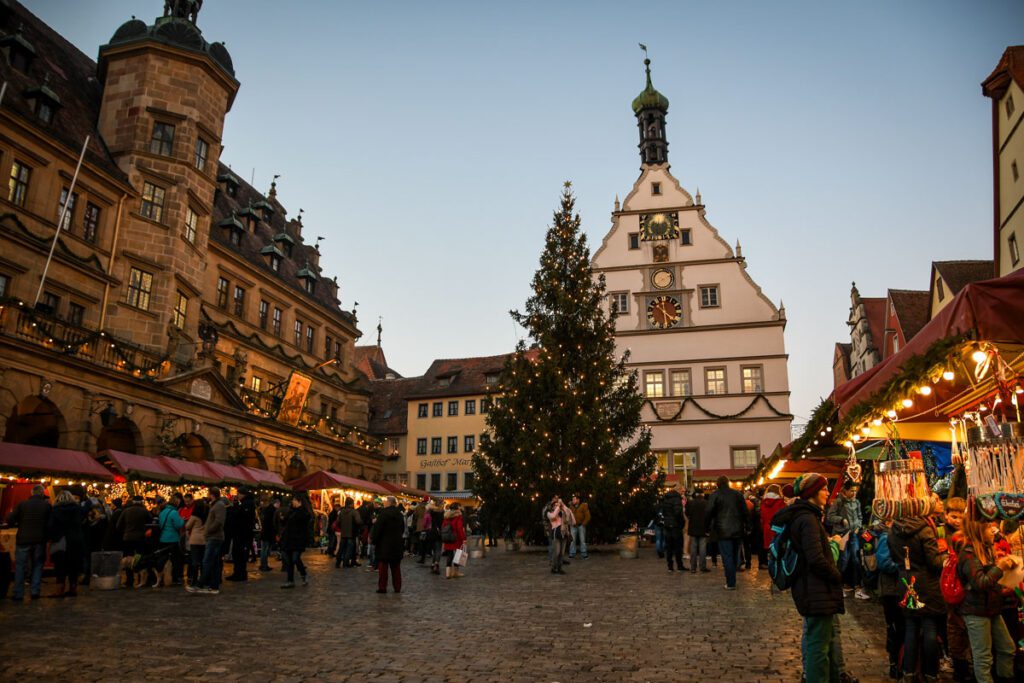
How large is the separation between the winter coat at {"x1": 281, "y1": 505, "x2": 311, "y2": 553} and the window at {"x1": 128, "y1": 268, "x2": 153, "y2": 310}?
17.3 metres

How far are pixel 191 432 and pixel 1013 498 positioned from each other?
2847cm

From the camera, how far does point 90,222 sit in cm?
2778

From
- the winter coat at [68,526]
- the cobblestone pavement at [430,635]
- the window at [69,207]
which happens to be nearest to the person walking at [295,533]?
the cobblestone pavement at [430,635]

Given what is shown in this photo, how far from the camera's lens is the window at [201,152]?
32656 millimetres

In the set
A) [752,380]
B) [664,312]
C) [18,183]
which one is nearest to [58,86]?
[18,183]

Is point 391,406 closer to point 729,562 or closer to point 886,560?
point 729,562

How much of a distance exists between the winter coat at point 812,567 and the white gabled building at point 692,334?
109ft

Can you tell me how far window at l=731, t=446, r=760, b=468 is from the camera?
132ft

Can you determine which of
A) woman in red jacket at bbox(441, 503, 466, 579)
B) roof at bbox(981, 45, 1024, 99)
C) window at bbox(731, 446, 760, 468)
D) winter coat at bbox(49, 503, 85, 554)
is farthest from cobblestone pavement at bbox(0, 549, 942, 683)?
window at bbox(731, 446, 760, 468)

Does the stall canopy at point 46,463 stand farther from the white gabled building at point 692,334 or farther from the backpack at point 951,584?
the white gabled building at point 692,334

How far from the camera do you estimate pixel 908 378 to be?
309 inches

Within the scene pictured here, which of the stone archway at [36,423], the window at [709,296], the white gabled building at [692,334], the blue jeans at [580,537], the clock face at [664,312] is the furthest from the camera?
the clock face at [664,312]

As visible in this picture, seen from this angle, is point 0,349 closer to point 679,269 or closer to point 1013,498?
point 1013,498

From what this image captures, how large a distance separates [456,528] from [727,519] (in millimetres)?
6376
